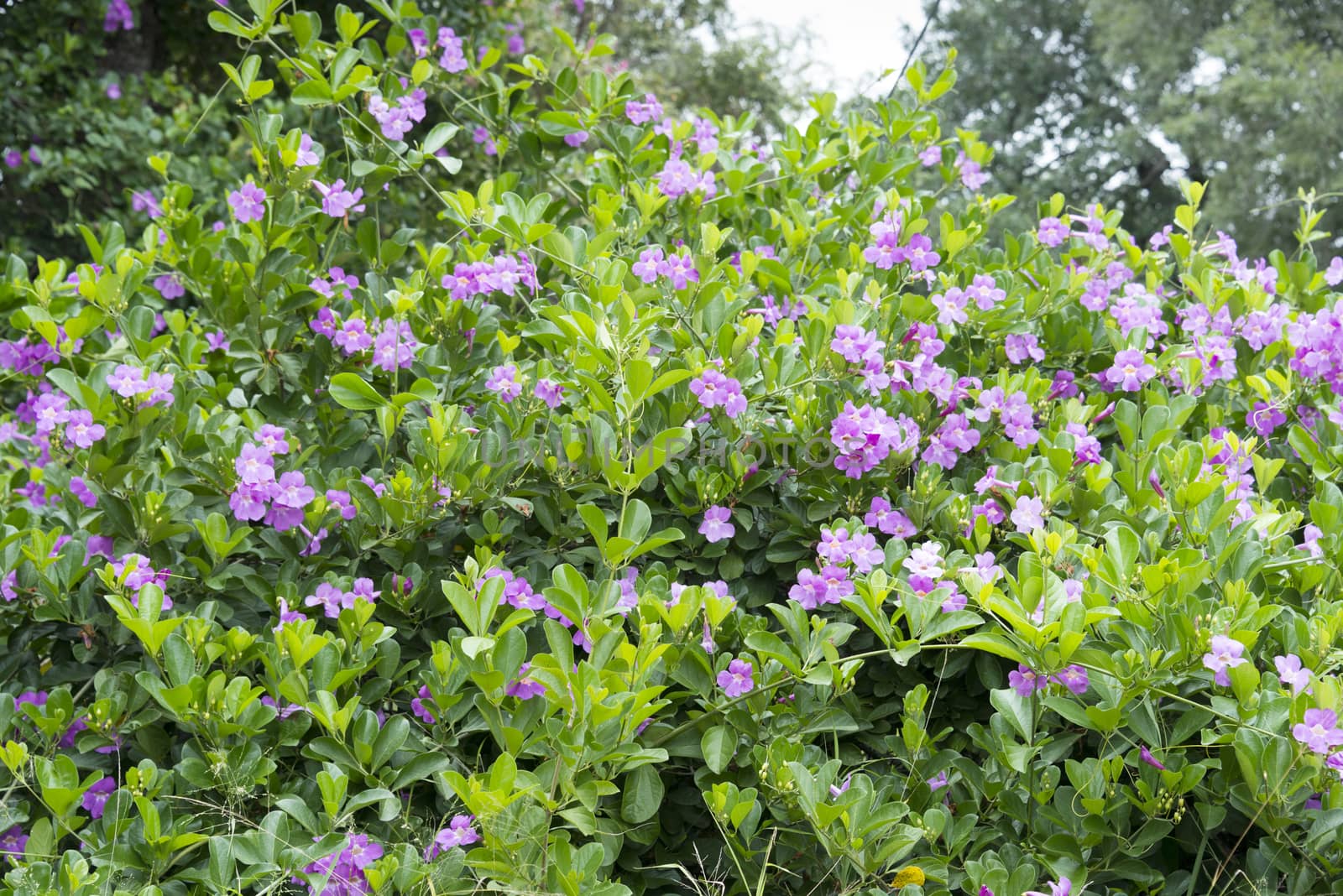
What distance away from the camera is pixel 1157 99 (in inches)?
674

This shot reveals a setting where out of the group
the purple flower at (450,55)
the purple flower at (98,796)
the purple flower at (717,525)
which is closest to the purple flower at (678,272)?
the purple flower at (717,525)

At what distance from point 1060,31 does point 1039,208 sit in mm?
19061

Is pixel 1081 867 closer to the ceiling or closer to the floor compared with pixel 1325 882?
closer to the floor

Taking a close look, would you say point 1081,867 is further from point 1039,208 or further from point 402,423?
point 1039,208

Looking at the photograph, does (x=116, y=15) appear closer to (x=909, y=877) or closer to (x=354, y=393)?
(x=354, y=393)

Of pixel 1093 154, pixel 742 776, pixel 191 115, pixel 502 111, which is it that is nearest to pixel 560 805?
pixel 742 776

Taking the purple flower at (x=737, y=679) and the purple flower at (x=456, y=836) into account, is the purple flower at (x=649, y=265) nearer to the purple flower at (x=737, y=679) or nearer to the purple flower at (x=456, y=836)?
the purple flower at (x=737, y=679)

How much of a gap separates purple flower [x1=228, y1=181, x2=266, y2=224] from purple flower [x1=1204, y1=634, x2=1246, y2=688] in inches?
67.0

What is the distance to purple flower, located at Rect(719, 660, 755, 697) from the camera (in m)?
1.53

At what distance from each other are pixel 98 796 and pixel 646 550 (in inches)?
36.9

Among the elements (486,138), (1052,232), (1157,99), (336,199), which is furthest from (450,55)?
(1157,99)

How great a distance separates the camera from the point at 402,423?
1.97 meters

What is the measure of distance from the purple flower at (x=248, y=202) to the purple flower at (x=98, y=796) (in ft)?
3.28

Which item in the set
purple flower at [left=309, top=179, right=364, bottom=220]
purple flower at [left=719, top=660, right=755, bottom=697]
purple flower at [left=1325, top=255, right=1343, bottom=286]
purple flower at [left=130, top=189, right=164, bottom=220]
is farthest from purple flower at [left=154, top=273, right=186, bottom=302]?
purple flower at [left=1325, top=255, right=1343, bottom=286]
